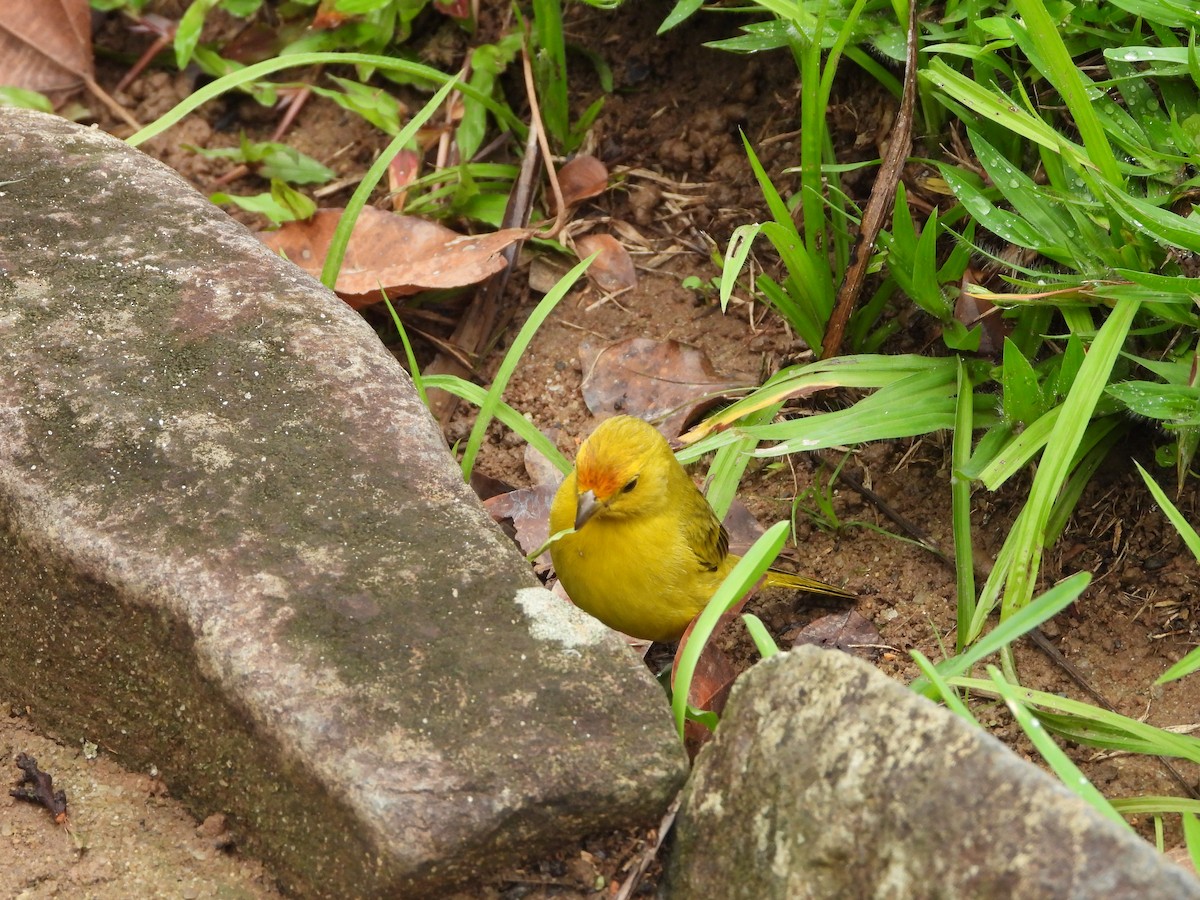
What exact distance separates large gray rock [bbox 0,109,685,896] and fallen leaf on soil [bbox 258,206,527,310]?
1074 mm

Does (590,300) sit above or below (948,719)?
below

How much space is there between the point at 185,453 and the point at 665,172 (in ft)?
8.45

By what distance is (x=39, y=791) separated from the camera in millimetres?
2559

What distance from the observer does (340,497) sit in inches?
105

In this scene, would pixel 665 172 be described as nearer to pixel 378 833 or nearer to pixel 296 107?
pixel 296 107

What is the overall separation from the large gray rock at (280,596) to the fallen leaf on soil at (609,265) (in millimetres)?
1560

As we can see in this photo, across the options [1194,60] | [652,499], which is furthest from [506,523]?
[1194,60]

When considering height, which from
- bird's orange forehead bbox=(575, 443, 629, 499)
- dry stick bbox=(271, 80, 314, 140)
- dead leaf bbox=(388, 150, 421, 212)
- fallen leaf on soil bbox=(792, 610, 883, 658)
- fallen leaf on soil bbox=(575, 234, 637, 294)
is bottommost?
fallen leaf on soil bbox=(792, 610, 883, 658)

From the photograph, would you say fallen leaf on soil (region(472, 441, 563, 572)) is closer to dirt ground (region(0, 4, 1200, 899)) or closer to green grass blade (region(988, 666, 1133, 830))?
dirt ground (region(0, 4, 1200, 899))

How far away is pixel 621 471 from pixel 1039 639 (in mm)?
1174

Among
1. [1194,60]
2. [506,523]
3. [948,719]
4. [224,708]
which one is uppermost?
[1194,60]

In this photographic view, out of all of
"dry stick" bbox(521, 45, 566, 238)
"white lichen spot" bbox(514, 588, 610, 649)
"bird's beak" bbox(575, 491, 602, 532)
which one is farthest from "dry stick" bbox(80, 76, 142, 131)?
"white lichen spot" bbox(514, 588, 610, 649)

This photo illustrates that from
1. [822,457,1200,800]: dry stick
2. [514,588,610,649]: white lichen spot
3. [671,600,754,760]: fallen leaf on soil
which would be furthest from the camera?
[822,457,1200,800]: dry stick

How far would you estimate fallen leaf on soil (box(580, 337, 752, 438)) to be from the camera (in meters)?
4.22
